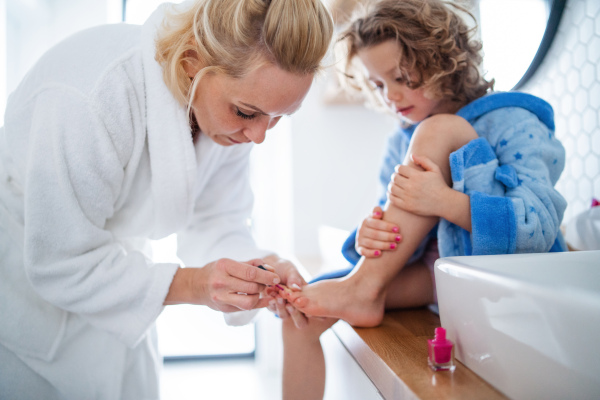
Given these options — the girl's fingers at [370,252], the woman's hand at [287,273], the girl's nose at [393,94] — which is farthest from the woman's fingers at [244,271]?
the girl's nose at [393,94]

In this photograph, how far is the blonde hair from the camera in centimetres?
83

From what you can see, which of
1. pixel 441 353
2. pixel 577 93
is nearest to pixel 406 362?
pixel 441 353

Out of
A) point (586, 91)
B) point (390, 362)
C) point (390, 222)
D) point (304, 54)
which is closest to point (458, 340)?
point (390, 362)

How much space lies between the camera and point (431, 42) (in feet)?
3.95

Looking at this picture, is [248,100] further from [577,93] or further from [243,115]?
[577,93]

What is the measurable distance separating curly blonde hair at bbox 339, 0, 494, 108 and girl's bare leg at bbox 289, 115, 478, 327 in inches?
10.9

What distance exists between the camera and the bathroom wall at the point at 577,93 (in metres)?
1.17

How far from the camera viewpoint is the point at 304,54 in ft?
2.81

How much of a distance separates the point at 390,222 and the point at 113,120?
22.8 inches

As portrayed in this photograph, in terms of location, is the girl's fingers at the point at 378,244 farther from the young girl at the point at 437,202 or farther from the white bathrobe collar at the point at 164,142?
the white bathrobe collar at the point at 164,142

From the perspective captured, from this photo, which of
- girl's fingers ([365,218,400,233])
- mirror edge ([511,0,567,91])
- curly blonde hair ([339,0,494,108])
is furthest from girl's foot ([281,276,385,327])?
mirror edge ([511,0,567,91])

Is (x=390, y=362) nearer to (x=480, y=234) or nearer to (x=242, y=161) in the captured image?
(x=480, y=234)

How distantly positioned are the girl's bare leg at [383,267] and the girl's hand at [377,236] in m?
0.01

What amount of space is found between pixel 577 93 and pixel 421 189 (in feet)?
2.17
